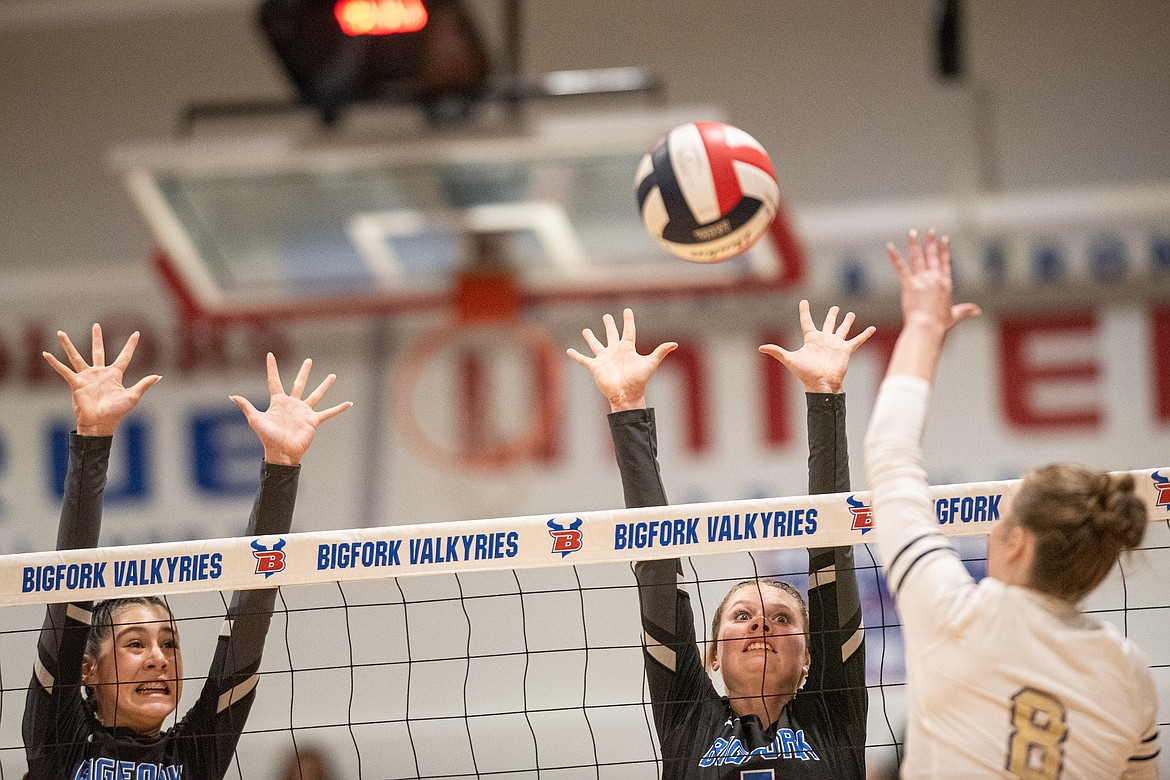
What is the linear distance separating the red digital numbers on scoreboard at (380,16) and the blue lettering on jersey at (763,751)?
14.2 ft

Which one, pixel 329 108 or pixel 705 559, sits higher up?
pixel 329 108

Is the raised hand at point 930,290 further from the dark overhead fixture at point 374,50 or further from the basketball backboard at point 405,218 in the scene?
the dark overhead fixture at point 374,50

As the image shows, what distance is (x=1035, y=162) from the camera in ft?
29.8

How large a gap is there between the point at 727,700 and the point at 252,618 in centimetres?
129

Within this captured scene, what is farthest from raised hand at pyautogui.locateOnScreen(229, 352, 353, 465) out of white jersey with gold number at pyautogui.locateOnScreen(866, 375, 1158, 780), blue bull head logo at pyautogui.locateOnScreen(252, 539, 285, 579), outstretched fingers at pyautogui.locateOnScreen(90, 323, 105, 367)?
white jersey with gold number at pyautogui.locateOnScreen(866, 375, 1158, 780)

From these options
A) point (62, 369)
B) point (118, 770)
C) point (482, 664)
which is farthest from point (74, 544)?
point (482, 664)

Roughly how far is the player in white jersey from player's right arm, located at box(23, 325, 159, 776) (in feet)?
6.98

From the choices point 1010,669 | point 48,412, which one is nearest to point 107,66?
point 48,412

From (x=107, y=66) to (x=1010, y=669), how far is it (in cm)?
921

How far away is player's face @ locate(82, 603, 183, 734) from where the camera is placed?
3.59 meters

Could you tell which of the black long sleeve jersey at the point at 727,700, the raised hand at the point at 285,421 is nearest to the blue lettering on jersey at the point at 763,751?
the black long sleeve jersey at the point at 727,700

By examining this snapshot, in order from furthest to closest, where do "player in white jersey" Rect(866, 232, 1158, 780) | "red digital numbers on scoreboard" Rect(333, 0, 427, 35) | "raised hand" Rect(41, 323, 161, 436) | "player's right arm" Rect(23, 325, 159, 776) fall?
"red digital numbers on scoreboard" Rect(333, 0, 427, 35) → "raised hand" Rect(41, 323, 161, 436) → "player's right arm" Rect(23, 325, 159, 776) → "player in white jersey" Rect(866, 232, 1158, 780)

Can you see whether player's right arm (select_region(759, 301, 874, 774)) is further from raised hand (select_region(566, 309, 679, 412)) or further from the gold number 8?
the gold number 8

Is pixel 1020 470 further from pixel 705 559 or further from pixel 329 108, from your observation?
pixel 329 108
